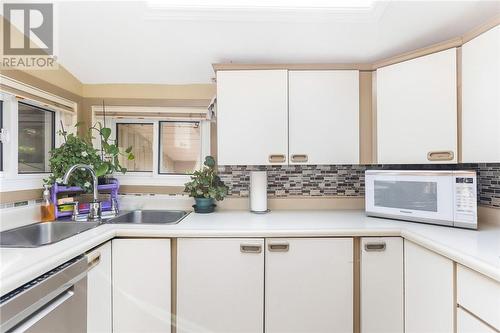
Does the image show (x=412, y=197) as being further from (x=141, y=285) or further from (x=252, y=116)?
(x=141, y=285)

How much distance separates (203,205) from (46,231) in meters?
0.99

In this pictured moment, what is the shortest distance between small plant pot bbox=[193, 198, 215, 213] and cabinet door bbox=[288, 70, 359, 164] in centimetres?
74

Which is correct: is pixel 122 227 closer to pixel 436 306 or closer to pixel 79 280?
pixel 79 280

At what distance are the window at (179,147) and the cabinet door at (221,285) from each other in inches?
35.6

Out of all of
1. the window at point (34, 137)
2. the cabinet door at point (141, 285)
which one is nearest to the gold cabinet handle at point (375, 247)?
the cabinet door at point (141, 285)

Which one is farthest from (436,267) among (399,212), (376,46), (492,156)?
(376,46)

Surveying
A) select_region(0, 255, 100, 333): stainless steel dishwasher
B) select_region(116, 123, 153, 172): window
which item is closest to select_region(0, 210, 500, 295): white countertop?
select_region(0, 255, 100, 333): stainless steel dishwasher

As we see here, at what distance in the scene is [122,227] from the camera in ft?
4.82

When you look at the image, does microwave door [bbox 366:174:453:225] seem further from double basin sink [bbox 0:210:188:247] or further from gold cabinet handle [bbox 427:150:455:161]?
double basin sink [bbox 0:210:188:247]

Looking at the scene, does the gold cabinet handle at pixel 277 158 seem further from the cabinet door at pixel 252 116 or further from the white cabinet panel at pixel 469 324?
the white cabinet panel at pixel 469 324

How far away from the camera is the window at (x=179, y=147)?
2.21 m

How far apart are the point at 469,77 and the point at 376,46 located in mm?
584

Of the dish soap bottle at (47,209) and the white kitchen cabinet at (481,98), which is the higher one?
the white kitchen cabinet at (481,98)

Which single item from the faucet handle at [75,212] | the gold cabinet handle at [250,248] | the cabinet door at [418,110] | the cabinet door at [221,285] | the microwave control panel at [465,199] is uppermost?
the cabinet door at [418,110]
